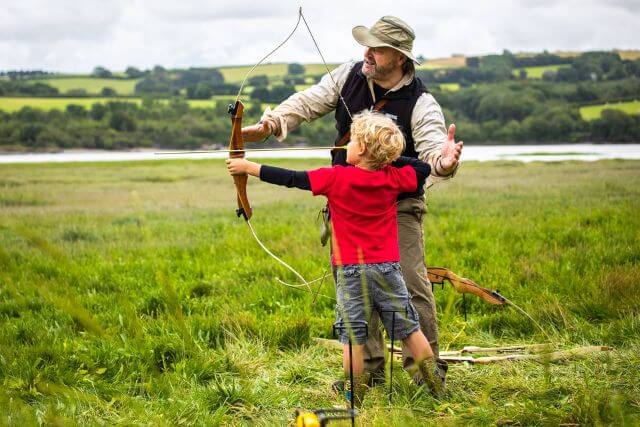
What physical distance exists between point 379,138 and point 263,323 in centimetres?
265

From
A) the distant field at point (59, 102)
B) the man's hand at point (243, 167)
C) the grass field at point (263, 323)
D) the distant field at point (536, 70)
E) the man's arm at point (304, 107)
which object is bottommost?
the grass field at point (263, 323)

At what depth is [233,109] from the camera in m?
4.79

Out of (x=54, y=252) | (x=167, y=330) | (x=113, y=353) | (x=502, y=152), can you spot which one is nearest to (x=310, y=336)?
(x=167, y=330)

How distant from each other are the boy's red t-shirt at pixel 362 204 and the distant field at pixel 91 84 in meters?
75.9

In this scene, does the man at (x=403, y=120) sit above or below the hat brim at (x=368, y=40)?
below

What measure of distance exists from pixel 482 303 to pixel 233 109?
3.49 m

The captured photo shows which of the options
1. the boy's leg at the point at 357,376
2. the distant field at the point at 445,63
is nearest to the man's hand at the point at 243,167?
the boy's leg at the point at 357,376

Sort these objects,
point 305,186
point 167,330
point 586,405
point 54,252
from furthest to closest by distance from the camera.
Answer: point 167,330 → point 305,186 → point 586,405 → point 54,252

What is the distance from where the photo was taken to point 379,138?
13.7ft

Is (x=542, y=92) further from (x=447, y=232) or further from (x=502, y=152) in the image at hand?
(x=447, y=232)

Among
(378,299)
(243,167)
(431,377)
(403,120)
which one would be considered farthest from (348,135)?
(431,377)

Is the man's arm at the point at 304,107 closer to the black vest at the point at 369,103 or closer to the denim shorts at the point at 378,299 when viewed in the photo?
the black vest at the point at 369,103

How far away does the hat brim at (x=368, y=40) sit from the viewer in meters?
4.64

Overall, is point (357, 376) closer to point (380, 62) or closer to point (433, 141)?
point (433, 141)
